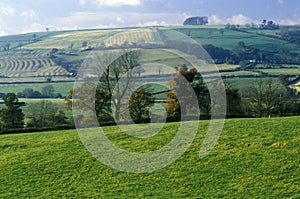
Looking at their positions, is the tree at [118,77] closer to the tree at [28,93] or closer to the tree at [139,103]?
the tree at [139,103]

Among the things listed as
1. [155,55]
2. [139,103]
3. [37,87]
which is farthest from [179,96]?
[37,87]

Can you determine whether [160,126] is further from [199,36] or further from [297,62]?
[199,36]

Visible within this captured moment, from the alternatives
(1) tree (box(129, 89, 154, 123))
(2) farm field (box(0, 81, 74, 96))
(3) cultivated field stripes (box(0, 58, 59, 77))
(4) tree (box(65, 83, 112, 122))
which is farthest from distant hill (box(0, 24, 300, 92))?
(4) tree (box(65, 83, 112, 122))

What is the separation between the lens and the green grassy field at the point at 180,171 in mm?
16312

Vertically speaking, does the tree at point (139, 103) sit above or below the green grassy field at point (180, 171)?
above

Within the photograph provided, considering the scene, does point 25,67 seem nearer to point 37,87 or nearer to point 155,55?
point 37,87

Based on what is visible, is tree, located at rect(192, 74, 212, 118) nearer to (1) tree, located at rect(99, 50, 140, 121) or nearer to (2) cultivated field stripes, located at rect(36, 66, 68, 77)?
(1) tree, located at rect(99, 50, 140, 121)

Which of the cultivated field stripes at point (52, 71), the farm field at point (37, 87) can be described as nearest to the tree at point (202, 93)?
the farm field at point (37, 87)

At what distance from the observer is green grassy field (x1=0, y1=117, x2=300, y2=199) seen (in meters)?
16.3

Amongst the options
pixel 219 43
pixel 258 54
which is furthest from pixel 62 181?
pixel 219 43

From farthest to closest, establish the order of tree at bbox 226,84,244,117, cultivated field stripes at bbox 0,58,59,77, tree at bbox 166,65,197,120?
cultivated field stripes at bbox 0,58,59,77 → tree at bbox 226,84,244,117 → tree at bbox 166,65,197,120

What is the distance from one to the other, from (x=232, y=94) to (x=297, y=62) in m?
69.9

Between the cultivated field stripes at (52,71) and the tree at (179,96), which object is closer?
the tree at (179,96)

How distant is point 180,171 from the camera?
18.2 meters
